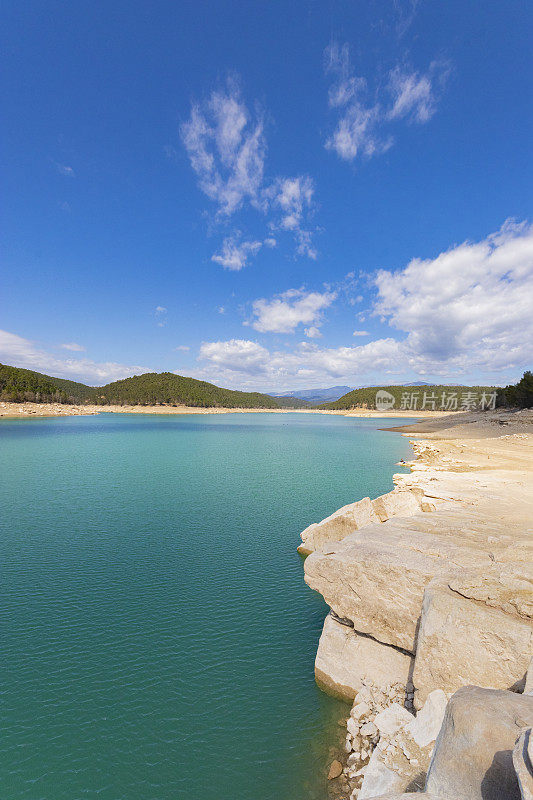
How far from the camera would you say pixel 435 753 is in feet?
14.5

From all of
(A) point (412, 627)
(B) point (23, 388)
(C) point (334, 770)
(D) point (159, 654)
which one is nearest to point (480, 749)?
(C) point (334, 770)

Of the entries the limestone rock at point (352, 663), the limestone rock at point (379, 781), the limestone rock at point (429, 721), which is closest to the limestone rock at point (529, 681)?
the limestone rock at point (429, 721)

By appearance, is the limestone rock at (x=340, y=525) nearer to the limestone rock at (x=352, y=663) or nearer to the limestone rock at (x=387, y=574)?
the limestone rock at (x=387, y=574)

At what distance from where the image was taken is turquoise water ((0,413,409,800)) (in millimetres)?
6684

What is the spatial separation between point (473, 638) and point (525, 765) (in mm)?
4481

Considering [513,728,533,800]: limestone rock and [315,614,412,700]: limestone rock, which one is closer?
[513,728,533,800]: limestone rock

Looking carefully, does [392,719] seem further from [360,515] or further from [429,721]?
[360,515]

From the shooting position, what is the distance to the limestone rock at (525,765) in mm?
3081

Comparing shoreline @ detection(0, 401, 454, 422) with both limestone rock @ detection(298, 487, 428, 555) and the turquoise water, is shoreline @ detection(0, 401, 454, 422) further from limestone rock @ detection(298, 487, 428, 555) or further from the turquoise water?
the turquoise water

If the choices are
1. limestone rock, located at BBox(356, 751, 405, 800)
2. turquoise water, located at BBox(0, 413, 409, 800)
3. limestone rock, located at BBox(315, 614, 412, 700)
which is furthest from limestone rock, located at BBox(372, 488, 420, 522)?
limestone rock, located at BBox(356, 751, 405, 800)

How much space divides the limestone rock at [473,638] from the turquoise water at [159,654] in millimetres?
2627

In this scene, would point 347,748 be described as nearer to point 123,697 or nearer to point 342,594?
point 342,594

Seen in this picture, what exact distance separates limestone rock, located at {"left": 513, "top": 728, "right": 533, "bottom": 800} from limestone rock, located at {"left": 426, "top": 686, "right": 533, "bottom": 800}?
2.42ft

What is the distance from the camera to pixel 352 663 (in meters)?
8.72
